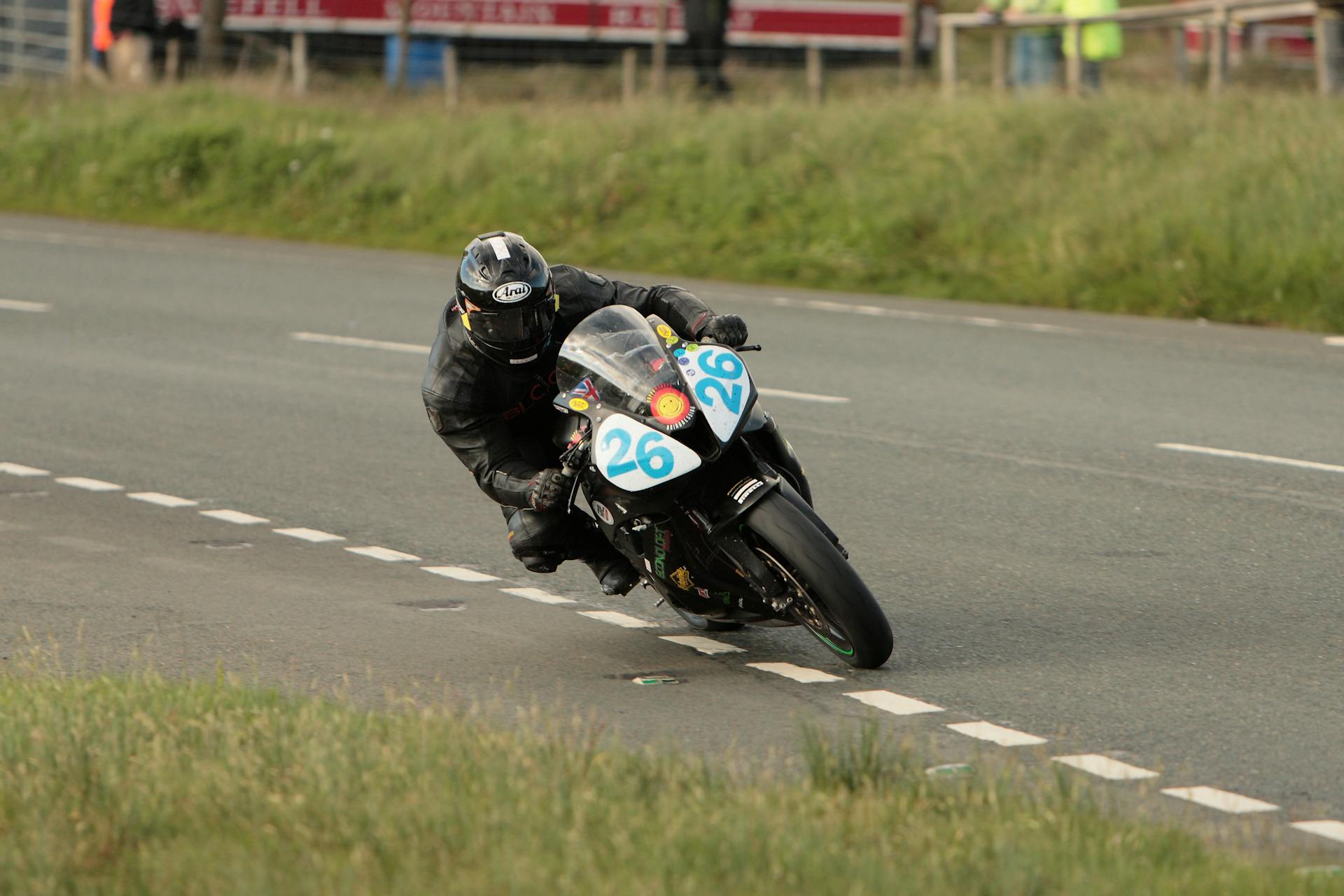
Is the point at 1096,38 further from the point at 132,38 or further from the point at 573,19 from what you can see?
the point at 573,19

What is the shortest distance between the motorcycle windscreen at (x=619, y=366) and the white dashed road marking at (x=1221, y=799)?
1990mm

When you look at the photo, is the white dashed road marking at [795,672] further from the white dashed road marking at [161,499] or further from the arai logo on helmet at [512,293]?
the white dashed road marking at [161,499]

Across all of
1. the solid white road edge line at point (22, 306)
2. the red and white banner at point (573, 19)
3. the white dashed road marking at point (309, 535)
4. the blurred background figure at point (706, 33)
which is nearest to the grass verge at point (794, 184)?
the blurred background figure at point (706, 33)

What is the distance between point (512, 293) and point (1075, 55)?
1624 cm

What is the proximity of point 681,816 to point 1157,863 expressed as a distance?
1.03m

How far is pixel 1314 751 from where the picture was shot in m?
5.92

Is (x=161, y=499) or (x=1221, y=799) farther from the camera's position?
(x=161, y=499)

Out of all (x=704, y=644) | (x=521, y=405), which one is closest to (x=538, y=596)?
(x=704, y=644)

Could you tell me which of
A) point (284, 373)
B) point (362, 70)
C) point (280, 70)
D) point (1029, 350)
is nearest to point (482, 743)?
point (284, 373)

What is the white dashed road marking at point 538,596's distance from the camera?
8156 millimetres

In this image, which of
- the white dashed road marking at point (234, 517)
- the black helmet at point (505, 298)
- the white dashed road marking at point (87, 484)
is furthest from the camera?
the white dashed road marking at point (87, 484)

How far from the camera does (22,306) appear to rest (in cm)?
1722

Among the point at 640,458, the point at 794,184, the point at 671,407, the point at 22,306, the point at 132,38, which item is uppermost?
the point at 132,38

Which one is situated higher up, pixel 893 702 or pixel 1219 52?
pixel 1219 52
